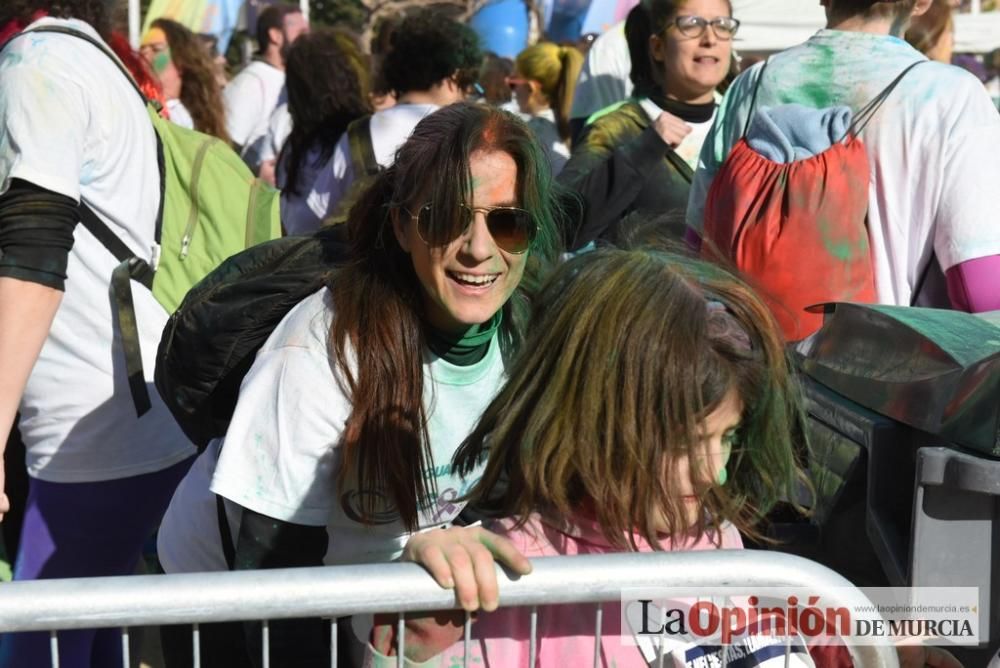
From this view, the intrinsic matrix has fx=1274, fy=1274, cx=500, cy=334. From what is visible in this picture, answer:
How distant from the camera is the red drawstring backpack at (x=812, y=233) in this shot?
231 centimetres

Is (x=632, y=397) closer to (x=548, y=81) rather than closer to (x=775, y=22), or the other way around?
(x=548, y=81)

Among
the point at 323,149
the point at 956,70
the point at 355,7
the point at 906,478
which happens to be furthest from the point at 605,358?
the point at 355,7

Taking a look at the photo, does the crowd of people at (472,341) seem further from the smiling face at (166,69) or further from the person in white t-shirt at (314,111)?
the smiling face at (166,69)

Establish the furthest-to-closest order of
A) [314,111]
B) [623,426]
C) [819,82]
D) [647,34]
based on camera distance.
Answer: [314,111], [647,34], [819,82], [623,426]

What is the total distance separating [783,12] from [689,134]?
24.5ft

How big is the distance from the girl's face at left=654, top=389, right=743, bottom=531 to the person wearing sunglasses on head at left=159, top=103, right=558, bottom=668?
17.4 inches

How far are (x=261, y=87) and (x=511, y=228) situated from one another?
215 inches

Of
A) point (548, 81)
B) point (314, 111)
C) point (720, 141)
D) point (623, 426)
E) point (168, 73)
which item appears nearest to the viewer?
point (623, 426)

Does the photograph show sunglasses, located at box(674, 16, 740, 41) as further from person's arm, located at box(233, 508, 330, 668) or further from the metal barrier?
the metal barrier

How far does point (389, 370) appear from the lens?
1945mm

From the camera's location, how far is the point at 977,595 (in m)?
1.65

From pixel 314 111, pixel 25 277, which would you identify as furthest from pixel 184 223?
pixel 314 111

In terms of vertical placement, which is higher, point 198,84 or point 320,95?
point 320,95

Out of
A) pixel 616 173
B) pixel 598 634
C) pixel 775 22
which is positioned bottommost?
pixel 775 22
